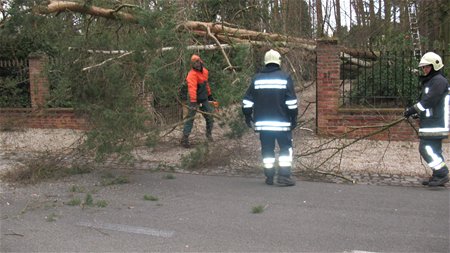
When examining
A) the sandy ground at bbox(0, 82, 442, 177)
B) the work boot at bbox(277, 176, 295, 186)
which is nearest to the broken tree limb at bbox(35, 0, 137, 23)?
the sandy ground at bbox(0, 82, 442, 177)

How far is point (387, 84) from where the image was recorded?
1004 centimetres

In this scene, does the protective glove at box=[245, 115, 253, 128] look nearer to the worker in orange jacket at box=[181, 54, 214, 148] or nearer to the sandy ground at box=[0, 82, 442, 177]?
the sandy ground at box=[0, 82, 442, 177]

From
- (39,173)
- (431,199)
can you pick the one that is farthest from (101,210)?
(431,199)

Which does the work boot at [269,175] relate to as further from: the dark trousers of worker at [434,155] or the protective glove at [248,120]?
the dark trousers of worker at [434,155]

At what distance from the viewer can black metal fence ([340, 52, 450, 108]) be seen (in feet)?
32.1

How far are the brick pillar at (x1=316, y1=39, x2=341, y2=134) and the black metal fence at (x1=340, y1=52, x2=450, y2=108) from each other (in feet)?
1.64

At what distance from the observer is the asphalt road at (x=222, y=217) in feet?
14.0

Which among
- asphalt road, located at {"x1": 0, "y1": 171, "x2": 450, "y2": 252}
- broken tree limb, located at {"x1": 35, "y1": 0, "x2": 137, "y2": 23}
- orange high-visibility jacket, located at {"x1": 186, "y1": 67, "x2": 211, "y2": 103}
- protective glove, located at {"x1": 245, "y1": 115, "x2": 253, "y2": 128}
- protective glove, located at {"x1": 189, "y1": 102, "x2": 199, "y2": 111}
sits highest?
broken tree limb, located at {"x1": 35, "y1": 0, "x2": 137, "y2": 23}

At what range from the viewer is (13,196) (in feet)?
19.5

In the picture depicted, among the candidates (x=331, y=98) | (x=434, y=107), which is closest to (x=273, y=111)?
(x=434, y=107)

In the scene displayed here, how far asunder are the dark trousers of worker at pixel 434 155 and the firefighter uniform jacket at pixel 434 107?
3.5 inches

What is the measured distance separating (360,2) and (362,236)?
52.1 ft

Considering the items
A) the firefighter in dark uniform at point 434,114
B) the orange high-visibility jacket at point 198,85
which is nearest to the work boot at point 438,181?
the firefighter in dark uniform at point 434,114

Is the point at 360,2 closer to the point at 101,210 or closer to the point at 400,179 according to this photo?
the point at 400,179
